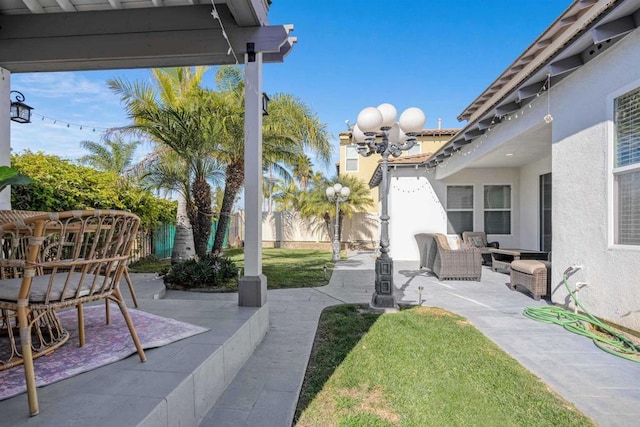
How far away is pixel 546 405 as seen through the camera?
7.82ft

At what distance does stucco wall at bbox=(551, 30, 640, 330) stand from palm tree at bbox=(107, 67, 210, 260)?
6.78 m

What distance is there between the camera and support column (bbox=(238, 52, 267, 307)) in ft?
11.9

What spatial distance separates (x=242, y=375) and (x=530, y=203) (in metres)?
9.35

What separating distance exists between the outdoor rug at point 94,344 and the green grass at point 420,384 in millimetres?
1207

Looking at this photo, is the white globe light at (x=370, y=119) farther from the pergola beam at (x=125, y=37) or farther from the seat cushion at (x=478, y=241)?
the seat cushion at (x=478, y=241)

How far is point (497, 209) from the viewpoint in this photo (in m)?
10.3

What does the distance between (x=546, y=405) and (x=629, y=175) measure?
2.95 meters

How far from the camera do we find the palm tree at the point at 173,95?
7.37 metres

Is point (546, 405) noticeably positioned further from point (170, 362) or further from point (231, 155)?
point (231, 155)

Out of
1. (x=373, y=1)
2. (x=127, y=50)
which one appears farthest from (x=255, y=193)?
(x=373, y=1)

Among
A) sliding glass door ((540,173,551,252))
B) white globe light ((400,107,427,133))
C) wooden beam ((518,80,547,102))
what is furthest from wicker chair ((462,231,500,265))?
white globe light ((400,107,427,133))

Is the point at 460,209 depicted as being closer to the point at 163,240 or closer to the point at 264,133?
the point at 264,133

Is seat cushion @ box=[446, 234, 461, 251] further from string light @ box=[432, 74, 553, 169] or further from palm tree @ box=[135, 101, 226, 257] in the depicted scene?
palm tree @ box=[135, 101, 226, 257]

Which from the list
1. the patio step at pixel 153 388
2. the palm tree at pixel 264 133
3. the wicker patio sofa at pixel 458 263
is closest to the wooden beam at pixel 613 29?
the wicker patio sofa at pixel 458 263
